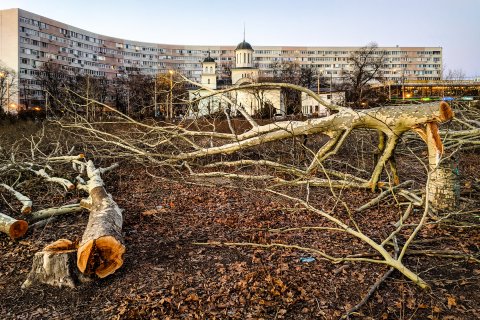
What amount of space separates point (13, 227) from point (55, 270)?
5.86 ft

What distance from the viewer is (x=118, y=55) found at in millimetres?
86062

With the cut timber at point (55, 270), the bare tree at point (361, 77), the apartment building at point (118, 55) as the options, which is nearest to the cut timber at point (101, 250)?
the cut timber at point (55, 270)

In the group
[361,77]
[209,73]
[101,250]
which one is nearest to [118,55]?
[209,73]

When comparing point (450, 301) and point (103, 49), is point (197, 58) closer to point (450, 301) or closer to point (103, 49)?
point (103, 49)

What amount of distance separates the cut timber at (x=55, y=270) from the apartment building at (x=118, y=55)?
55.6 m

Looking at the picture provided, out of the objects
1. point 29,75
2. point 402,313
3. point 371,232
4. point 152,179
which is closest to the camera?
point 402,313

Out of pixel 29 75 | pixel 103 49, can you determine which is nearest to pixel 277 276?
pixel 29 75

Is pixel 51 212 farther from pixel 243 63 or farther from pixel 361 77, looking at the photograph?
pixel 361 77

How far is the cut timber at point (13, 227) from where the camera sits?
4801 millimetres

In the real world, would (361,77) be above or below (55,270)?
above

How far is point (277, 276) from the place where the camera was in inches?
137

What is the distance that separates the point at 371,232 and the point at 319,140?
11636 mm

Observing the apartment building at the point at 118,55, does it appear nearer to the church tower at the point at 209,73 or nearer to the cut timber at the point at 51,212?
the church tower at the point at 209,73

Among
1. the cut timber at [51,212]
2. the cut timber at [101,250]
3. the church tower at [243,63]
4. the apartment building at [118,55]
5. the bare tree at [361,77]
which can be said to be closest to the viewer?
the cut timber at [101,250]
